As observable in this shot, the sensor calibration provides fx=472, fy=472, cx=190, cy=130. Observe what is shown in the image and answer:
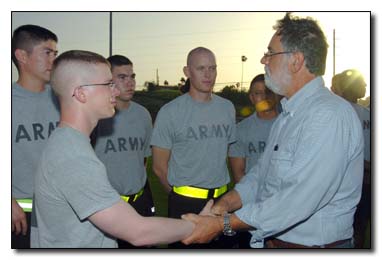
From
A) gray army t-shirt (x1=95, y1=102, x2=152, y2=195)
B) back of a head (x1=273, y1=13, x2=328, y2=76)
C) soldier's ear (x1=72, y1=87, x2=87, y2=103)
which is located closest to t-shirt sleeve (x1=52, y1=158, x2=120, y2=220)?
soldier's ear (x1=72, y1=87, x2=87, y2=103)

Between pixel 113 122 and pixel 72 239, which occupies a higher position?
pixel 113 122

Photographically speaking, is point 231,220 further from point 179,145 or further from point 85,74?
point 179,145

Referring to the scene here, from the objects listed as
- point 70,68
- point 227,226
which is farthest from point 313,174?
point 70,68

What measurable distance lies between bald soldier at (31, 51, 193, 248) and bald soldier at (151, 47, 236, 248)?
241 cm

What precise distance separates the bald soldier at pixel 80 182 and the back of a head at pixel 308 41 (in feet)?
4.19

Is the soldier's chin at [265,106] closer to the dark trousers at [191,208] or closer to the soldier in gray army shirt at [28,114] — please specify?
the dark trousers at [191,208]

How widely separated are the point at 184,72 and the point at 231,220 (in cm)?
269

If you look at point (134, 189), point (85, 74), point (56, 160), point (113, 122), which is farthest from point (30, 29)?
point (56, 160)

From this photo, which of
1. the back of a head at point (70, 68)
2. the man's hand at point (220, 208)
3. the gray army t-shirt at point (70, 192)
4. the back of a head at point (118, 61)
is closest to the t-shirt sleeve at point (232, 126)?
the back of a head at point (118, 61)

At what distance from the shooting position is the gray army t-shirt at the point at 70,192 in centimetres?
224

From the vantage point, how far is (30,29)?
4582mm

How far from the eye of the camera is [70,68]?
2.57 metres

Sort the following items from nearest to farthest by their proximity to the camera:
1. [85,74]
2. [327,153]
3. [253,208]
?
[85,74] → [327,153] → [253,208]

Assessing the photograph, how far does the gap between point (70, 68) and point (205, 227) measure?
59.0 inches
